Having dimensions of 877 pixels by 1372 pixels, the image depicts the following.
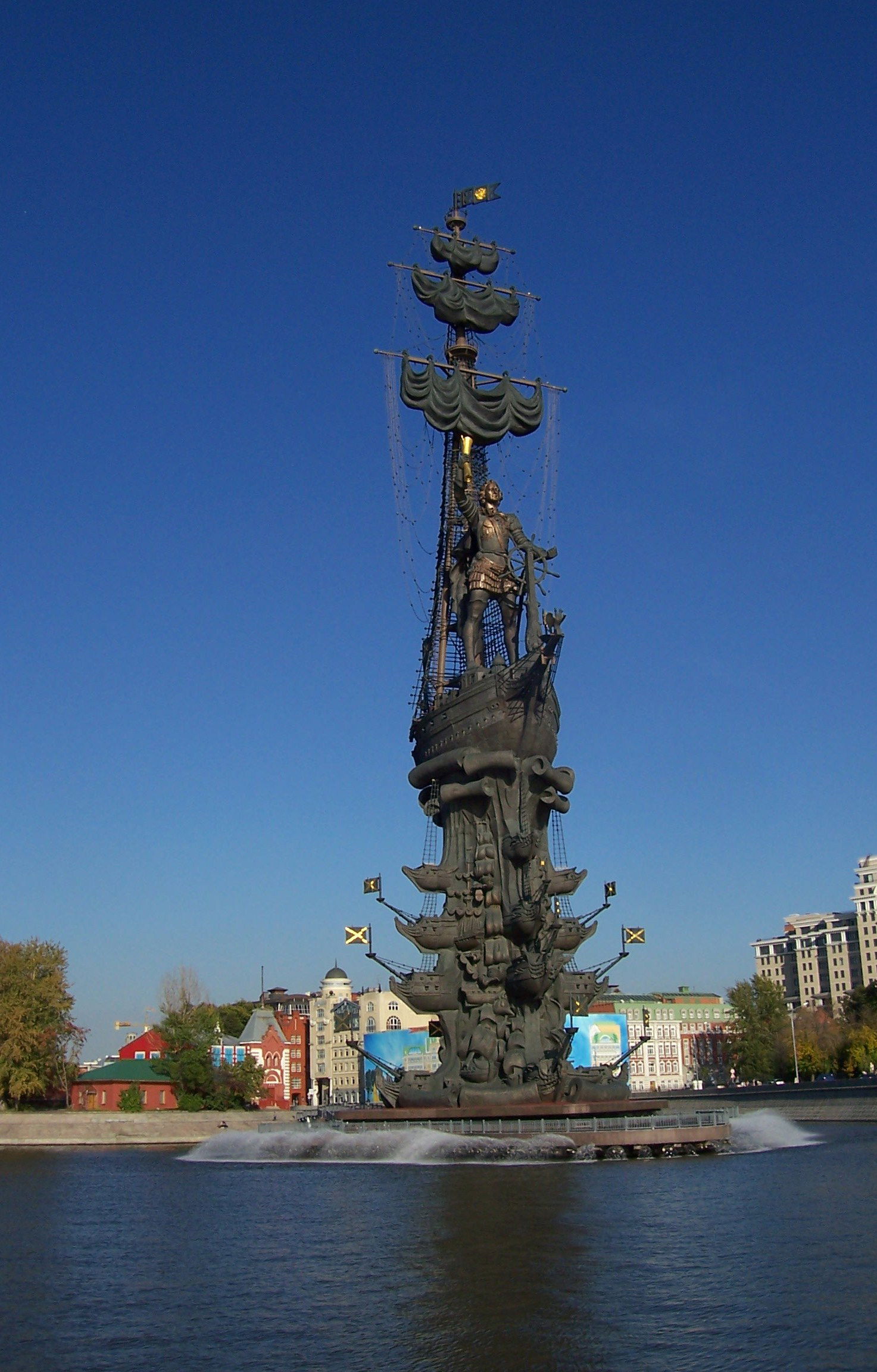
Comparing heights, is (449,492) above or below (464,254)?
below

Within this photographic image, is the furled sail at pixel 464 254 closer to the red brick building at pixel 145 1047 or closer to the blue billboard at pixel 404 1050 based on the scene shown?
the blue billboard at pixel 404 1050

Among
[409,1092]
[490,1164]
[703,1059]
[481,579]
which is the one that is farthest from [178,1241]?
[703,1059]

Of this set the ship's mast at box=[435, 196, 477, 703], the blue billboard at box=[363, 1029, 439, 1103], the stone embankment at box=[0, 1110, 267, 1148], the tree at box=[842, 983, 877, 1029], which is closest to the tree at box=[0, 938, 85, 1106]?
the stone embankment at box=[0, 1110, 267, 1148]

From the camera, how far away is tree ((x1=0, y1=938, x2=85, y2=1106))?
279 ft

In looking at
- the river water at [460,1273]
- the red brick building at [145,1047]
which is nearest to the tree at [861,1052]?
the red brick building at [145,1047]

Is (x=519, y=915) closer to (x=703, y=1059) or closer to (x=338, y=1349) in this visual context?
(x=338, y=1349)

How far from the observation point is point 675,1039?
536ft

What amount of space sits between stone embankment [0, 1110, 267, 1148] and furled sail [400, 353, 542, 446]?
45.4 metres

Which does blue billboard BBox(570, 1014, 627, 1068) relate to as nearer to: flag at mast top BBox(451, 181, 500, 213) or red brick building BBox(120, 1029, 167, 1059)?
red brick building BBox(120, 1029, 167, 1059)

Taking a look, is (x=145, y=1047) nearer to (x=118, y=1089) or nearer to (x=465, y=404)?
(x=118, y=1089)

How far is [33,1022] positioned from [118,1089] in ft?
38.8

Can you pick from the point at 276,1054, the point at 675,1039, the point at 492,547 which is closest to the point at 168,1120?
the point at 276,1054

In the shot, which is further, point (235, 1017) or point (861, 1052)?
point (235, 1017)

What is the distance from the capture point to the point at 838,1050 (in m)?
112
